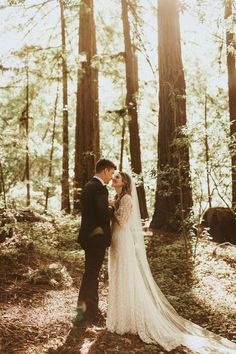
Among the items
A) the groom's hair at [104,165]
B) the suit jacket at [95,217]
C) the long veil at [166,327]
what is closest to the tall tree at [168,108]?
the long veil at [166,327]

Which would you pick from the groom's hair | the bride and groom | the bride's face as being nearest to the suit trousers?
the bride and groom

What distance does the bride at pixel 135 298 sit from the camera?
552 cm

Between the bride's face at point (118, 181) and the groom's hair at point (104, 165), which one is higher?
the groom's hair at point (104, 165)

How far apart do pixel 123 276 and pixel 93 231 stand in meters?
0.76

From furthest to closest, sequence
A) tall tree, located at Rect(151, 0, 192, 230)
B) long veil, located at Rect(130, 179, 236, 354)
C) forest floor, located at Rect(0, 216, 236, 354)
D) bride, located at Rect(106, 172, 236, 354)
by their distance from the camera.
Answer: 1. tall tree, located at Rect(151, 0, 192, 230)
2. bride, located at Rect(106, 172, 236, 354)
3. long veil, located at Rect(130, 179, 236, 354)
4. forest floor, located at Rect(0, 216, 236, 354)

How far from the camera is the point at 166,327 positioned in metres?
5.72

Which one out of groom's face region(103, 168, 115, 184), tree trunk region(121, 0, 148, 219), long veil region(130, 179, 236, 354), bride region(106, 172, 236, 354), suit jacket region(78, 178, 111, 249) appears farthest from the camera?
tree trunk region(121, 0, 148, 219)

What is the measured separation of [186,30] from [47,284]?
11641 millimetres

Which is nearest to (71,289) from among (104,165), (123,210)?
(123,210)

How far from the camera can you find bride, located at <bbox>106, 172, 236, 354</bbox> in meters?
5.52

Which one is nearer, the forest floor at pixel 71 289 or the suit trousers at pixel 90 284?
the forest floor at pixel 71 289

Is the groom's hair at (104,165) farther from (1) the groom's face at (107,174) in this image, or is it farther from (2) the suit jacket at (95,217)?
(2) the suit jacket at (95,217)

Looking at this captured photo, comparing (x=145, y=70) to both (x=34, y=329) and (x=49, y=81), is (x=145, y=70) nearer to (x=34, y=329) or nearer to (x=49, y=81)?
(x=49, y=81)

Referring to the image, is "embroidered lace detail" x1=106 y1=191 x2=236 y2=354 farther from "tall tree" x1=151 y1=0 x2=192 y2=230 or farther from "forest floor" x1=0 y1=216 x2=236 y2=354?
"tall tree" x1=151 y1=0 x2=192 y2=230
